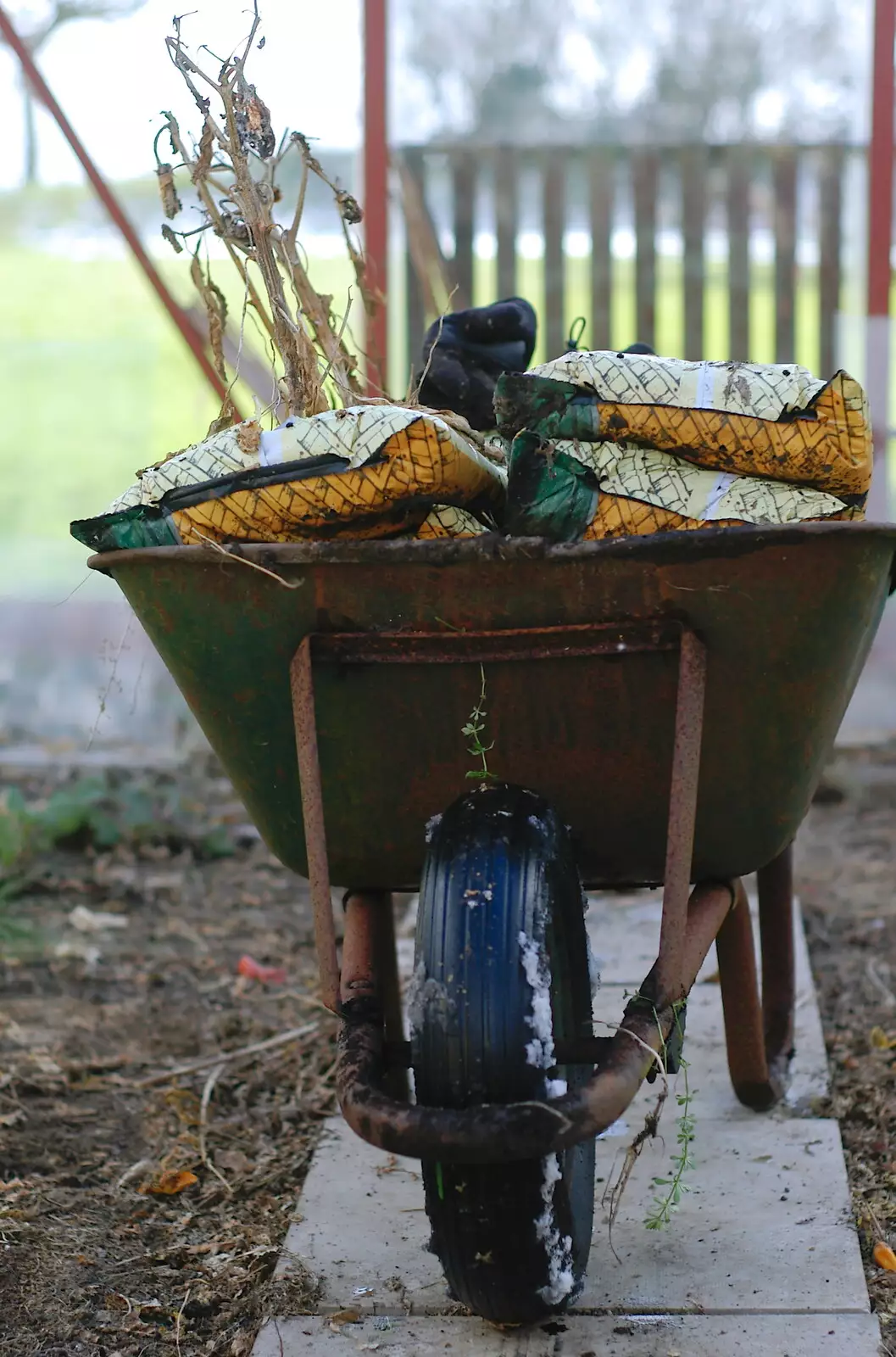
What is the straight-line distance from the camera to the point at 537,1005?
1.51 meters

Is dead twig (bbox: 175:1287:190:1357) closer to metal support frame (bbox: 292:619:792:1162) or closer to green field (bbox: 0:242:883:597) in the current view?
metal support frame (bbox: 292:619:792:1162)

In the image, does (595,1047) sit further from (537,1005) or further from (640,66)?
(640,66)

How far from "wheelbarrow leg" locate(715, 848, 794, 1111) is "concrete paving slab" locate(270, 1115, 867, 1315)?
97mm

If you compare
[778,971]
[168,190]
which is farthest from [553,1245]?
[168,190]

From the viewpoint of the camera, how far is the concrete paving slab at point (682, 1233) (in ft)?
5.93

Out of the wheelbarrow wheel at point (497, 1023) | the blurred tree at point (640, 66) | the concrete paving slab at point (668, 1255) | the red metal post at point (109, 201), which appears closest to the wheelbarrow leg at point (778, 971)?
the concrete paving slab at point (668, 1255)

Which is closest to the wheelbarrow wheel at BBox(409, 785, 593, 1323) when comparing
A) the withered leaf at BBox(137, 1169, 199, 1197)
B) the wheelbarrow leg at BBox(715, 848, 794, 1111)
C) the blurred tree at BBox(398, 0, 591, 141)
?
the wheelbarrow leg at BBox(715, 848, 794, 1111)

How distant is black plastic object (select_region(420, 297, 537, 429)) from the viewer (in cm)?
232

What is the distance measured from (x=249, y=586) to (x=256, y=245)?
0.80 m

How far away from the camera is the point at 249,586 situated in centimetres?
160

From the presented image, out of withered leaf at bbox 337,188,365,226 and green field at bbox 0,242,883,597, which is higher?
withered leaf at bbox 337,188,365,226

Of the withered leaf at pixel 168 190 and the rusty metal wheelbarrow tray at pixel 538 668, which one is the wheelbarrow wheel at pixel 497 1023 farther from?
the withered leaf at pixel 168 190

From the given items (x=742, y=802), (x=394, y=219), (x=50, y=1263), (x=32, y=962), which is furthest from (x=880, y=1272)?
(x=394, y=219)

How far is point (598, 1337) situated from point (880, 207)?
4357 mm
